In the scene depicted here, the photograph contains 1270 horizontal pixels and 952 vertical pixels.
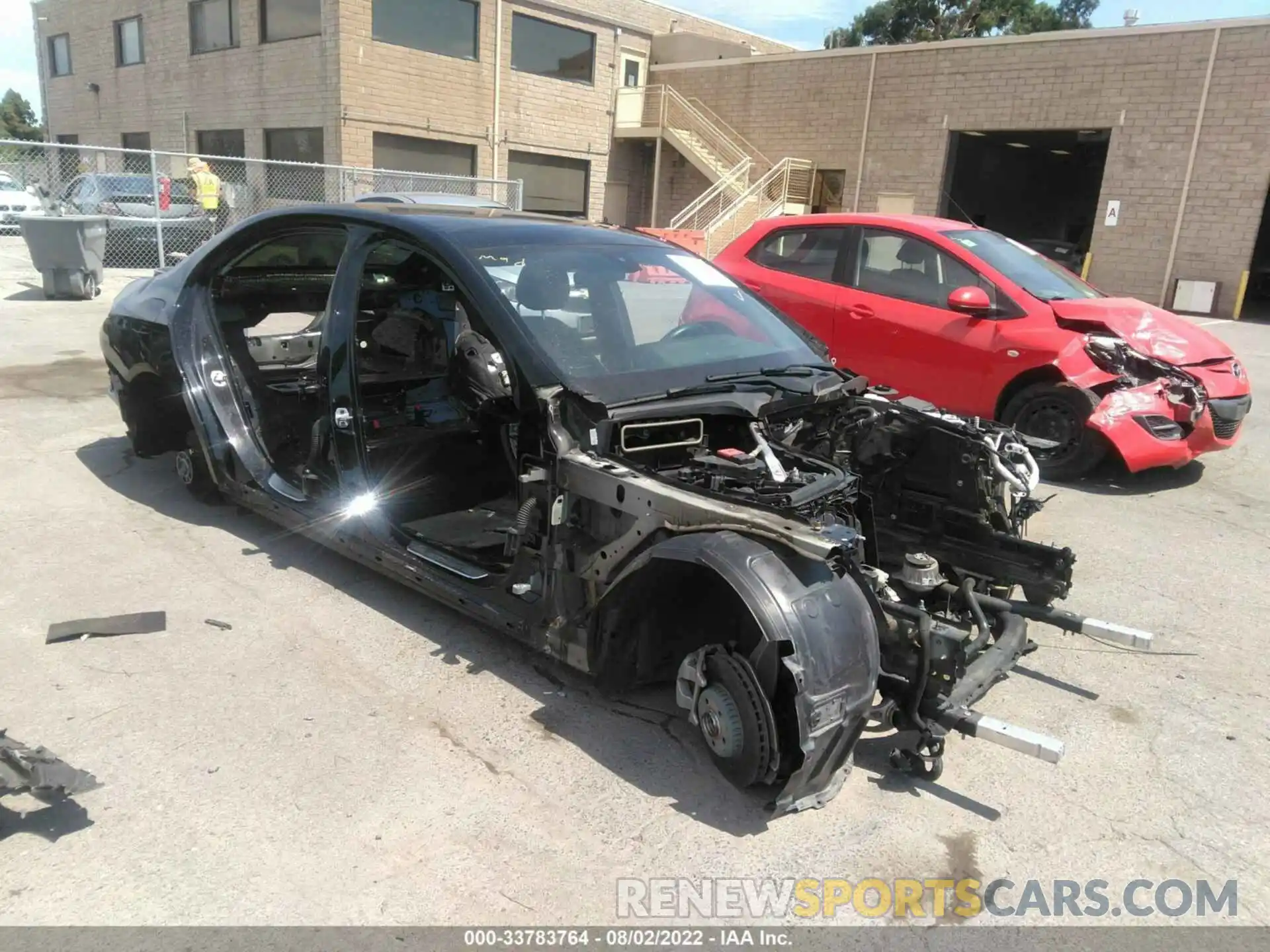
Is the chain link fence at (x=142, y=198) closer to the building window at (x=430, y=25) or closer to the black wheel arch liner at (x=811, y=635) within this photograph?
the building window at (x=430, y=25)

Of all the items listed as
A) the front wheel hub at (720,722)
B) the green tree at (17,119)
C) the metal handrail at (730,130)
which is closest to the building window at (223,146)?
the metal handrail at (730,130)

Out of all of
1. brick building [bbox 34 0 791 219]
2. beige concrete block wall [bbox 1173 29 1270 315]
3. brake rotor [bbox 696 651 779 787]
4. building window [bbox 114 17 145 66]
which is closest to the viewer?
brake rotor [bbox 696 651 779 787]

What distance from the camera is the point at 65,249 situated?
13.1m

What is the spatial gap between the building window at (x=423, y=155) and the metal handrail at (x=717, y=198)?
5.47m

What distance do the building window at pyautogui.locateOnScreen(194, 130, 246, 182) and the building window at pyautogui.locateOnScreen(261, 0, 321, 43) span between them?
2795mm

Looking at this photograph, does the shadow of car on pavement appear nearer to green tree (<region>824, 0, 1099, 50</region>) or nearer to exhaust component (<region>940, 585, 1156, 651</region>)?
exhaust component (<region>940, 585, 1156, 651</region>)

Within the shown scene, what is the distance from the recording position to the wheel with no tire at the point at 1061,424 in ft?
20.2

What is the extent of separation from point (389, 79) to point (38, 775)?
21569mm

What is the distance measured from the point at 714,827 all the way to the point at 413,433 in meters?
2.53

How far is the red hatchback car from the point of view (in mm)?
6145

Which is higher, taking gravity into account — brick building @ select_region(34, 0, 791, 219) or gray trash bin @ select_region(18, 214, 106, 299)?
brick building @ select_region(34, 0, 791, 219)

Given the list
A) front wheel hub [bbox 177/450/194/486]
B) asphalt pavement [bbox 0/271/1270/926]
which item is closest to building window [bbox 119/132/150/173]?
front wheel hub [bbox 177/450/194/486]

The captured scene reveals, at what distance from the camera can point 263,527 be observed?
16.6 feet

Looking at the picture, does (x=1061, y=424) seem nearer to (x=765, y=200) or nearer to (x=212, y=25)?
(x=765, y=200)
